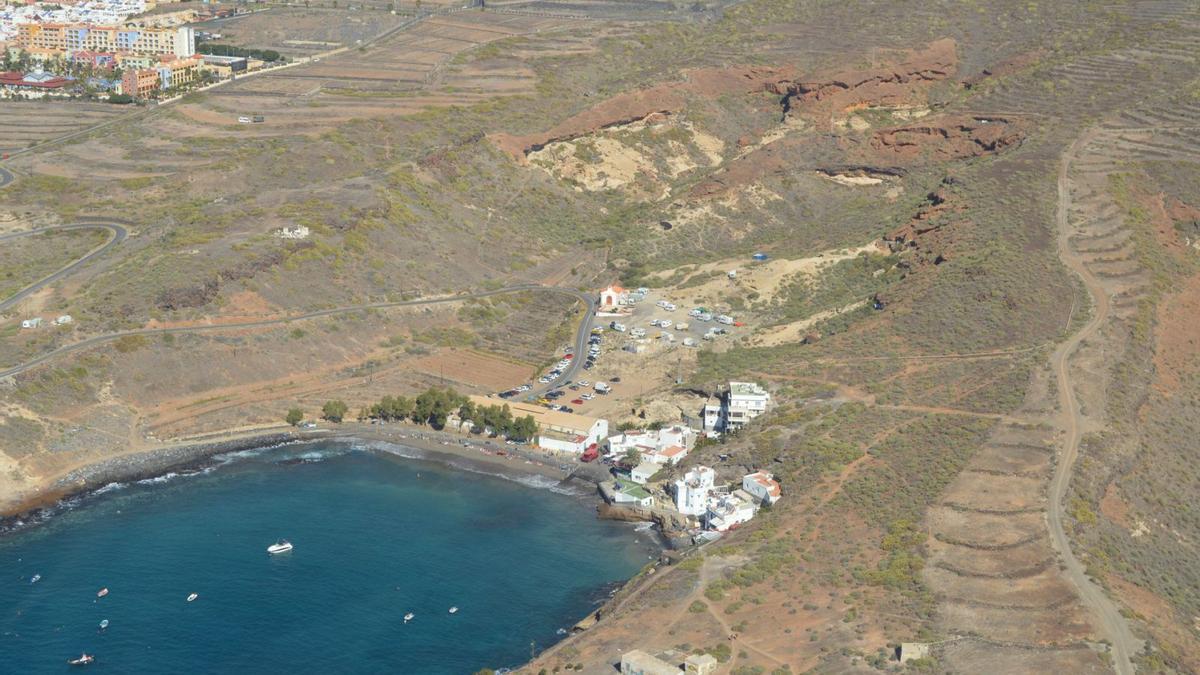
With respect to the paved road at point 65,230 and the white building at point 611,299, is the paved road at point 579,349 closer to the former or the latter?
the white building at point 611,299

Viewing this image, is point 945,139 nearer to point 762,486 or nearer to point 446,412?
point 446,412

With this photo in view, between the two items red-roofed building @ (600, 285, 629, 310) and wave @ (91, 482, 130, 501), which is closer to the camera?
wave @ (91, 482, 130, 501)

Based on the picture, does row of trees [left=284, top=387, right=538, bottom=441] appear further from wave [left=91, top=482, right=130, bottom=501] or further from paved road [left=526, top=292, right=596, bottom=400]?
wave [left=91, top=482, right=130, bottom=501]

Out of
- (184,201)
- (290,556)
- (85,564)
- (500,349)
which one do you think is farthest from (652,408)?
(184,201)

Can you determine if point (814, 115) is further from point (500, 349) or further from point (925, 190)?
point (500, 349)

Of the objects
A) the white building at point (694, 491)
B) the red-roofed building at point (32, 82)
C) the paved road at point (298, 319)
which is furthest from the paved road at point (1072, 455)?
the red-roofed building at point (32, 82)

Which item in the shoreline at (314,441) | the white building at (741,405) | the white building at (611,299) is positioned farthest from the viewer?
the white building at (611,299)

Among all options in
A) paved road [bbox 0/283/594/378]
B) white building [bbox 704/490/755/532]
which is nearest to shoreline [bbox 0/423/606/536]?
white building [bbox 704/490/755/532]
